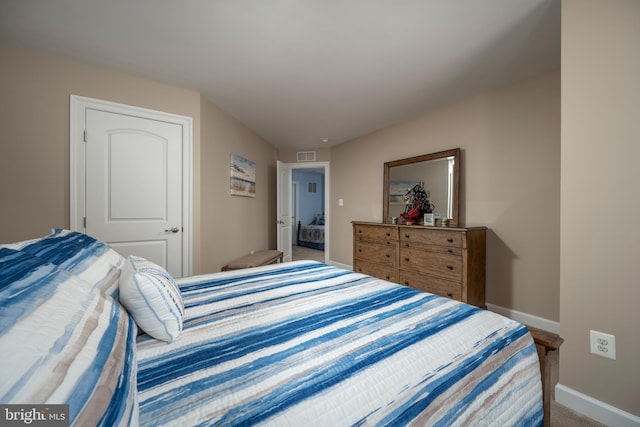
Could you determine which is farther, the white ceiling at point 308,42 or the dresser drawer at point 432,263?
the dresser drawer at point 432,263

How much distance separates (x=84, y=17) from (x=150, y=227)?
1.76 meters

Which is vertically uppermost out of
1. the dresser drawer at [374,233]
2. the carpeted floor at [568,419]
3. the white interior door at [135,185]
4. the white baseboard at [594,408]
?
the white interior door at [135,185]

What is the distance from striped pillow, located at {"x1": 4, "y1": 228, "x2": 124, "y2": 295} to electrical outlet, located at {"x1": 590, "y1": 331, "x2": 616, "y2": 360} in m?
2.33

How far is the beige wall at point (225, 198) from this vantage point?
10.3 feet

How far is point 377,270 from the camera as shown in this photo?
3.54 metres

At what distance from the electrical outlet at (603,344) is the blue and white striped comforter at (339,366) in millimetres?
775

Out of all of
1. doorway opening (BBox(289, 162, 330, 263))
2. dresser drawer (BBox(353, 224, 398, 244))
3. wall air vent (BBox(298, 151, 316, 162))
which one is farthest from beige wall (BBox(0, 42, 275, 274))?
doorway opening (BBox(289, 162, 330, 263))

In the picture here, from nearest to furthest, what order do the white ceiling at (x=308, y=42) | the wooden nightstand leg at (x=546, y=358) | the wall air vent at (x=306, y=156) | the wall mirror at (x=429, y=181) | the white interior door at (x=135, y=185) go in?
the wooden nightstand leg at (x=546, y=358)
the white ceiling at (x=308, y=42)
the white interior door at (x=135, y=185)
the wall mirror at (x=429, y=181)
the wall air vent at (x=306, y=156)

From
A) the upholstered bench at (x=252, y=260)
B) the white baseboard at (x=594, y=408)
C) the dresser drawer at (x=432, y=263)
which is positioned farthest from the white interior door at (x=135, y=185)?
the white baseboard at (x=594, y=408)

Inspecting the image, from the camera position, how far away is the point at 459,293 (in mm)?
2570

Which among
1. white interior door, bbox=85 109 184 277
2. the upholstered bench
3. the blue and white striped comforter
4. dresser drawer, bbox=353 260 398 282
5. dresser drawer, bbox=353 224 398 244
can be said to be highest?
white interior door, bbox=85 109 184 277

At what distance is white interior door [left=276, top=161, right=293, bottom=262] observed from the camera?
483cm

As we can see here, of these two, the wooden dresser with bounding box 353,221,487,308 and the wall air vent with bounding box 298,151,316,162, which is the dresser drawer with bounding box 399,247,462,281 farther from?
the wall air vent with bounding box 298,151,316,162

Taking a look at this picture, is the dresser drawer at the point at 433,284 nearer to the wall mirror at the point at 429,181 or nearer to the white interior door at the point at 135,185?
the wall mirror at the point at 429,181
